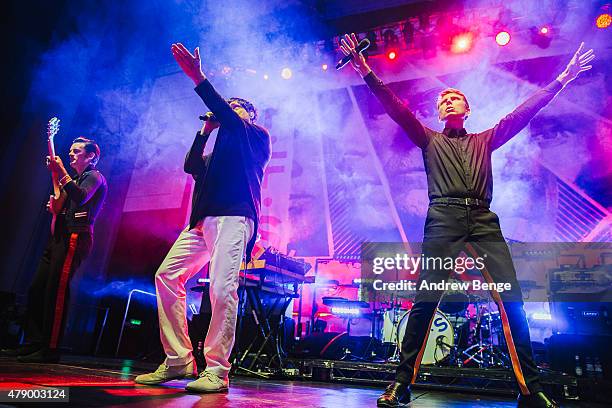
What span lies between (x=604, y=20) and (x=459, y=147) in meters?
5.55

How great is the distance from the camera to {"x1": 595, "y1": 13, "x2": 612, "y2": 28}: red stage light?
6168 millimetres

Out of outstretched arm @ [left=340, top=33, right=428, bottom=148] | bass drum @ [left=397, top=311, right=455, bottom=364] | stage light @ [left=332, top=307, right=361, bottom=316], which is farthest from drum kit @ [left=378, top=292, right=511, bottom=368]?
outstretched arm @ [left=340, top=33, right=428, bottom=148]

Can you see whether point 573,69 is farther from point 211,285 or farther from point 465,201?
point 211,285

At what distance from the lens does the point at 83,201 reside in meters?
3.63

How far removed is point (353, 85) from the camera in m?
7.39

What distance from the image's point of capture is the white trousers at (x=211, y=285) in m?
2.28

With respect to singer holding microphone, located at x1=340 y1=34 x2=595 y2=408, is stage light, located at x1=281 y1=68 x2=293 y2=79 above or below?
above

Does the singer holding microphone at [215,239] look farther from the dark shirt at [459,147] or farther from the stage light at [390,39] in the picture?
the stage light at [390,39]

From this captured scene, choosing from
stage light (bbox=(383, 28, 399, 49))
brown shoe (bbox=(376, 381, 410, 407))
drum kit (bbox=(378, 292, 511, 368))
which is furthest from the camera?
stage light (bbox=(383, 28, 399, 49))

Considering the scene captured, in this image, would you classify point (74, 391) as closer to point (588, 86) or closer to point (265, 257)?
point (265, 257)

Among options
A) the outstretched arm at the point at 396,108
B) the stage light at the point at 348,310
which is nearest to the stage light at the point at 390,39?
the stage light at the point at 348,310

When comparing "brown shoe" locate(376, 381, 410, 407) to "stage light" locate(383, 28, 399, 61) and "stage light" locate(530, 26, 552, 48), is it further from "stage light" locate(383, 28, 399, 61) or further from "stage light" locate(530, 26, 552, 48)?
"stage light" locate(530, 26, 552, 48)

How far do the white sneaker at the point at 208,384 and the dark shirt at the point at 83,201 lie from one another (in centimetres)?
214

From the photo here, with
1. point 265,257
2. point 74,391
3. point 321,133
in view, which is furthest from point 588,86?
point 74,391
